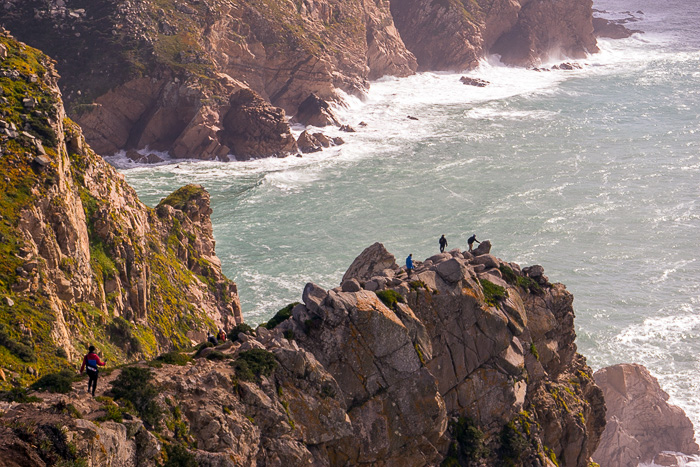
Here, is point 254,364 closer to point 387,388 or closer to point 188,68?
point 387,388

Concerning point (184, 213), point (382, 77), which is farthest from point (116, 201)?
point (382, 77)

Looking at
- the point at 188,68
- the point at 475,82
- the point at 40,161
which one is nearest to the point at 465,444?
the point at 40,161

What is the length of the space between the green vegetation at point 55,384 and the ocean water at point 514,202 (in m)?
47.8

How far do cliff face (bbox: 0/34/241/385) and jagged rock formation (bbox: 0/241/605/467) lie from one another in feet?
32.3

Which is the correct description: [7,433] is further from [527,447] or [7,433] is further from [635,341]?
[635,341]

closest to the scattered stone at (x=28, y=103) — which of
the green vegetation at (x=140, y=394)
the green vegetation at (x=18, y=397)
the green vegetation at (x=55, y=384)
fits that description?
the green vegetation at (x=55, y=384)

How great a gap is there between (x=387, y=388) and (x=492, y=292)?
10.0 meters

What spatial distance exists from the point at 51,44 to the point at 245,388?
118m

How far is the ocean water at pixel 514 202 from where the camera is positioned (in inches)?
3132

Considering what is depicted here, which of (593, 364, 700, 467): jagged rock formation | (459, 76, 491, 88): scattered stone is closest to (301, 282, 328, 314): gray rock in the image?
(593, 364, 700, 467): jagged rock formation

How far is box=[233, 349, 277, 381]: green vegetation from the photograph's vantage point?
1191 inches

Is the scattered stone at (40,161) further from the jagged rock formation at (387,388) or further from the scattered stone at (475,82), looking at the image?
the scattered stone at (475,82)

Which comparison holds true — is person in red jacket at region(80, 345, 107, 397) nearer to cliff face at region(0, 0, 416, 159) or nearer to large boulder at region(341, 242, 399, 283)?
large boulder at region(341, 242, 399, 283)

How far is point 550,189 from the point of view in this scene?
111000 mm
